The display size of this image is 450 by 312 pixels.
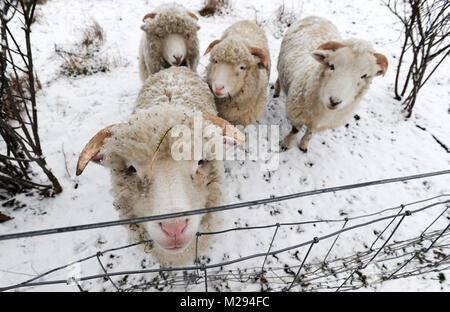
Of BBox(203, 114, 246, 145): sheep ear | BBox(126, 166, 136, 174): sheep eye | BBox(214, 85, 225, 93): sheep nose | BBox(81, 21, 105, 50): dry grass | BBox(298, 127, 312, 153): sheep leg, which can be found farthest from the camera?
BBox(81, 21, 105, 50): dry grass

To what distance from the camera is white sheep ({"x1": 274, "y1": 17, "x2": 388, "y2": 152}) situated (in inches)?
95.7

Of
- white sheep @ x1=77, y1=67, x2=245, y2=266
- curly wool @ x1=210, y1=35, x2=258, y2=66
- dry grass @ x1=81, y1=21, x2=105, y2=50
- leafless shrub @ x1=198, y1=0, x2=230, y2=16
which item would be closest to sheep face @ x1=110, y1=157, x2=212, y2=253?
white sheep @ x1=77, y1=67, x2=245, y2=266

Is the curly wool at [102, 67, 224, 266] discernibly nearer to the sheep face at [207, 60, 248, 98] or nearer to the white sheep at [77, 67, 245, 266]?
the white sheep at [77, 67, 245, 266]

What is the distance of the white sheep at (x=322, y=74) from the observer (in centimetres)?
243

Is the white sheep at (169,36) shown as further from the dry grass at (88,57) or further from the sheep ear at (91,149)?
the sheep ear at (91,149)

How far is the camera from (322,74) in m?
2.72

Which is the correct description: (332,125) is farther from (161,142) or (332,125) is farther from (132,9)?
(132,9)

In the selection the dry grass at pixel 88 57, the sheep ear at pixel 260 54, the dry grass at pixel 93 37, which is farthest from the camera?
the dry grass at pixel 93 37

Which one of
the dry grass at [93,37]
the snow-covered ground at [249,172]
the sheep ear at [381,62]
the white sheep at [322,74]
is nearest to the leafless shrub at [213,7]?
the snow-covered ground at [249,172]

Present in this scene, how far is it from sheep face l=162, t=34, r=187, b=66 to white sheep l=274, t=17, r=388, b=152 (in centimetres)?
162

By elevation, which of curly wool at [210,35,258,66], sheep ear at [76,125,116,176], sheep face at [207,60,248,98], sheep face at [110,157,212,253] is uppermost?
curly wool at [210,35,258,66]

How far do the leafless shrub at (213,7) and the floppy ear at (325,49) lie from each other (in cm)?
477

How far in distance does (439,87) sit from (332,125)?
10.5 ft

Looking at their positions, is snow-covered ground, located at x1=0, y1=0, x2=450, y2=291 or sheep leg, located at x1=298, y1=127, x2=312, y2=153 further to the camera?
sheep leg, located at x1=298, y1=127, x2=312, y2=153
